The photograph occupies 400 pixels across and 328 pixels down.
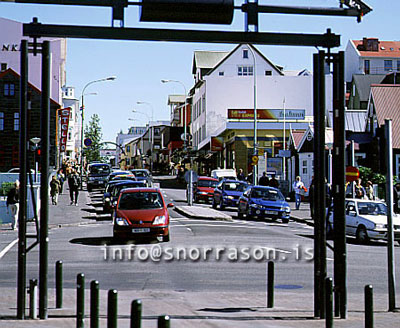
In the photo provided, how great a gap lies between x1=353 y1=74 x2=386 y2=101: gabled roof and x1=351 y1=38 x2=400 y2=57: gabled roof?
912 inches

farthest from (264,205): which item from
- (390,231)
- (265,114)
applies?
(265,114)

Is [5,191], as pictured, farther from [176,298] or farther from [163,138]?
[163,138]

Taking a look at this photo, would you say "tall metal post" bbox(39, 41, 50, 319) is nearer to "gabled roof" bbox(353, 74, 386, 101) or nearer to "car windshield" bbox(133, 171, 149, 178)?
"car windshield" bbox(133, 171, 149, 178)

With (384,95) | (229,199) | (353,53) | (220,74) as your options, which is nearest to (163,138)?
(353,53)

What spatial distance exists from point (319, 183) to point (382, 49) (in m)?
105

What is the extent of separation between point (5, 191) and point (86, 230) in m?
8.28

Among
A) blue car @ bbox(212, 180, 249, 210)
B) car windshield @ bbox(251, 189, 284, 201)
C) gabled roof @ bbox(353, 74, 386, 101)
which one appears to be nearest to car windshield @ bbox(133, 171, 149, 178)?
blue car @ bbox(212, 180, 249, 210)

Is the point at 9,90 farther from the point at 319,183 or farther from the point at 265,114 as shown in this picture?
the point at 319,183

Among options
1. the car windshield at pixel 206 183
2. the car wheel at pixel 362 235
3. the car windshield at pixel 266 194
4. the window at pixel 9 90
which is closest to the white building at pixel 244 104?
the car windshield at pixel 206 183

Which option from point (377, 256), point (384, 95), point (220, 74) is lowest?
point (377, 256)

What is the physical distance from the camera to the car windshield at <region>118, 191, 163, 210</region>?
2280cm

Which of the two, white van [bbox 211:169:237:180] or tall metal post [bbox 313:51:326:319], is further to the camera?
white van [bbox 211:169:237:180]

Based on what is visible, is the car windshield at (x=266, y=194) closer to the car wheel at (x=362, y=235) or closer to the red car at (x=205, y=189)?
the car wheel at (x=362, y=235)

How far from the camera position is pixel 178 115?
126m
